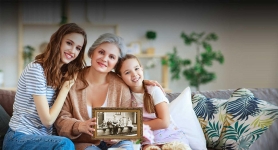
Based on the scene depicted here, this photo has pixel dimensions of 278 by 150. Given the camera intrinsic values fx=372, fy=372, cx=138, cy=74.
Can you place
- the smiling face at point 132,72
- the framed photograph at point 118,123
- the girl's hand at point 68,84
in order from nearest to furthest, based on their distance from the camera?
1. the framed photograph at point 118,123
2. the girl's hand at point 68,84
3. the smiling face at point 132,72

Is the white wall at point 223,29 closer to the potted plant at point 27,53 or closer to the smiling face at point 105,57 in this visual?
the potted plant at point 27,53

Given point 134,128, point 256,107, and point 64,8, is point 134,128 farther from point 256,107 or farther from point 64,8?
point 64,8

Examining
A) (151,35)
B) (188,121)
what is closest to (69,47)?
(188,121)

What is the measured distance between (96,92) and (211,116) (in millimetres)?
713

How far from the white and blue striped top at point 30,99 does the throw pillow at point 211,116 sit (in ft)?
2.96

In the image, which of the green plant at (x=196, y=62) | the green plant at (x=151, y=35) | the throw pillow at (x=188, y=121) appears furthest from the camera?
the green plant at (x=151, y=35)

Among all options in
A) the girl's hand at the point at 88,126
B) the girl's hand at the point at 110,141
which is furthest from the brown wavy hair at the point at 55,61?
the girl's hand at the point at 110,141

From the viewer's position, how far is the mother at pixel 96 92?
6.22 ft

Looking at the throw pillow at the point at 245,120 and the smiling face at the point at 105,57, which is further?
the throw pillow at the point at 245,120

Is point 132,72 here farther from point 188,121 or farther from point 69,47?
point 188,121

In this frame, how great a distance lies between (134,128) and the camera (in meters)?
1.78

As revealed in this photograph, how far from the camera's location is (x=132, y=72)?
1.96m

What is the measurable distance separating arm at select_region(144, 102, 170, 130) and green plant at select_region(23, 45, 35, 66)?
3846 mm

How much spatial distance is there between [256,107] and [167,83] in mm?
3497
